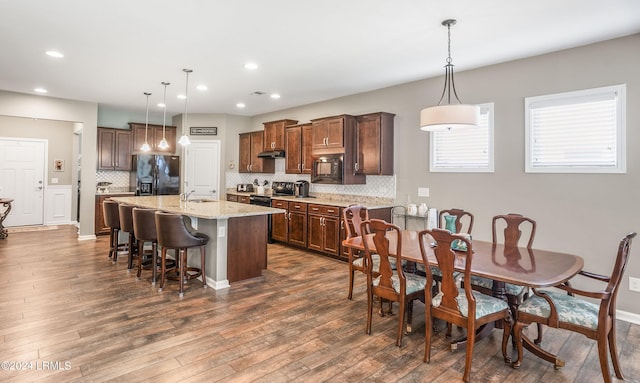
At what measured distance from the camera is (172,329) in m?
3.06

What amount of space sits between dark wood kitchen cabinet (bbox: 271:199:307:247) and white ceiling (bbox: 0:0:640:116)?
7.08 ft

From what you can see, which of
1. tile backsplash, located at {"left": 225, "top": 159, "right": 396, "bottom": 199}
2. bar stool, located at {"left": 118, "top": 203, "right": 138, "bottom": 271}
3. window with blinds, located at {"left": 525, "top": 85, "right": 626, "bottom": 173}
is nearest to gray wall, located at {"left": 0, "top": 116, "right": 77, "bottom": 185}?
tile backsplash, located at {"left": 225, "top": 159, "right": 396, "bottom": 199}

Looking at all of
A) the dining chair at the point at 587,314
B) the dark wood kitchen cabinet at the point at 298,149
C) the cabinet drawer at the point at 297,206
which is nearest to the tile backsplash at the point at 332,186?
the dark wood kitchen cabinet at the point at 298,149

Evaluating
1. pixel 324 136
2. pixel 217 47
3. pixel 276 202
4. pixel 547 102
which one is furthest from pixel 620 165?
pixel 276 202

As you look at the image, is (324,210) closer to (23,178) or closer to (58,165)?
(58,165)

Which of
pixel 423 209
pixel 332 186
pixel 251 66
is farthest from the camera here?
pixel 332 186

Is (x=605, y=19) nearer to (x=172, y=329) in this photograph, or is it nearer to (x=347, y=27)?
(x=347, y=27)

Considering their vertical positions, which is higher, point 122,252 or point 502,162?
point 502,162

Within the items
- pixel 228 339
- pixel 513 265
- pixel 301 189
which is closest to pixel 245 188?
pixel 301 189

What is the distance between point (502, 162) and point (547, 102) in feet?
2.66

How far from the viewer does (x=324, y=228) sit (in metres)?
5.78

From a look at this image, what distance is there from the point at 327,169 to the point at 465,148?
2260 mm

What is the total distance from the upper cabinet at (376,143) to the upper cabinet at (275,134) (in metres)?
2.05

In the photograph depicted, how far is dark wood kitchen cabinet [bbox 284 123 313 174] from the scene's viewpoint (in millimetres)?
6605
